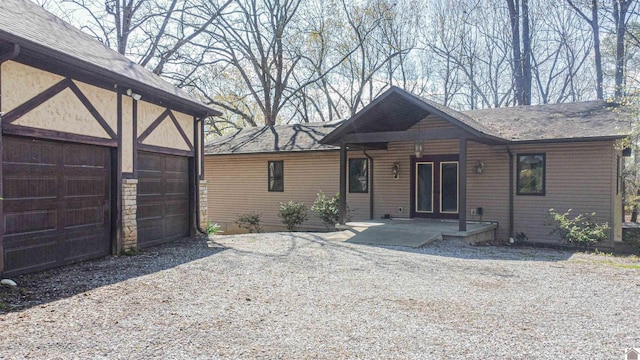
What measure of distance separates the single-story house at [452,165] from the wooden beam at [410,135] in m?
0.02

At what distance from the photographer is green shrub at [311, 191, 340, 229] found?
13.9m

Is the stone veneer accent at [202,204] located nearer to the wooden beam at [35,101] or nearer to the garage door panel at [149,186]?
the garage door panel at [149,186]

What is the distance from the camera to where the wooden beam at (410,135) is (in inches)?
416

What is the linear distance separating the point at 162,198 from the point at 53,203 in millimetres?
3079

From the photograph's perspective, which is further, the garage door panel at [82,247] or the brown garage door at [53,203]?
the garage door panel at [82,247]

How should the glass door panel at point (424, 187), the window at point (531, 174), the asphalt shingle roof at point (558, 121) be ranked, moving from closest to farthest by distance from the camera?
the asphalt shingle roof at point (558, 121) < the window at point (531, 174) < the glass door panel at point (424, 187)

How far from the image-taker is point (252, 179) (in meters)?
16.6

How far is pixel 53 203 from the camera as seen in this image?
6906 mm

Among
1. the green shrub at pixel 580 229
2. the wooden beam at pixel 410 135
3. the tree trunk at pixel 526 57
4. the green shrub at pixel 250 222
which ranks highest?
the tree trunk at pixel 526 57

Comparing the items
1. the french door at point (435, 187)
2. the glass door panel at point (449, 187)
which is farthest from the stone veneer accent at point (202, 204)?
the glass door panel at point (449, 187)

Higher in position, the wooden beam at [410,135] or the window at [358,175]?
the wooden beam at [410,135]

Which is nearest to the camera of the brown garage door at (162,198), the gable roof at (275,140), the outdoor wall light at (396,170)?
the brown garage door at (162,198)

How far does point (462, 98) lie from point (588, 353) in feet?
88.5

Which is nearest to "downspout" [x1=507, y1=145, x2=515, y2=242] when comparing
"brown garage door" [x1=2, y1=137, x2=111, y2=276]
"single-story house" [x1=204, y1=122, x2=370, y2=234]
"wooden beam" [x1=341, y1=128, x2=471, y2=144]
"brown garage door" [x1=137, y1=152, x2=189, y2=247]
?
"wooden beam" [x1=341, y1=128, x2=471, y2=144]
